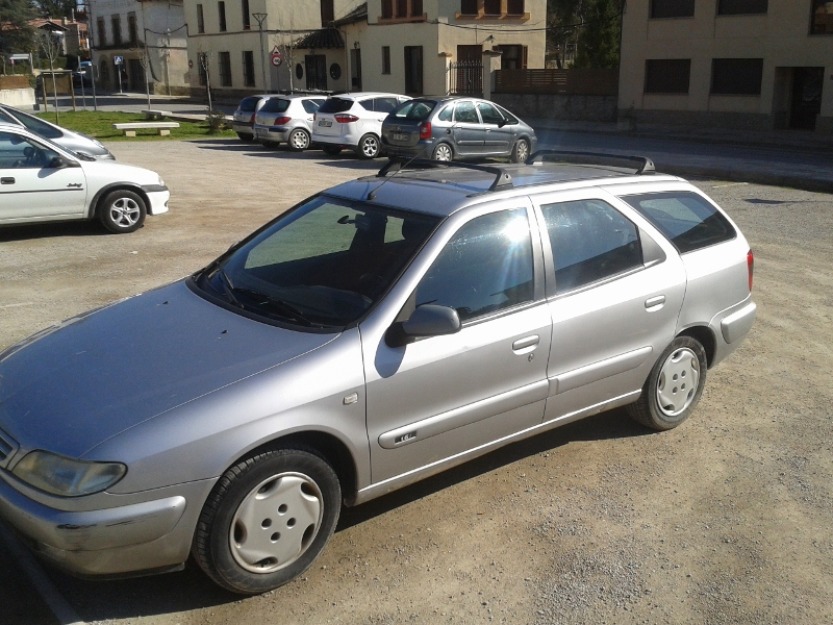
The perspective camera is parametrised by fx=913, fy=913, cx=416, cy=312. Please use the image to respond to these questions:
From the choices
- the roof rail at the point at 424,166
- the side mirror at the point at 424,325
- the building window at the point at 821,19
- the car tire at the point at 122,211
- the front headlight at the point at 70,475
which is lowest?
the car tire at the point at 122,211

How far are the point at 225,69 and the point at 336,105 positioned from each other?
38359 mm

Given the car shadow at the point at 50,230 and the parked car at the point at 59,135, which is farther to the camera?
the parked car at the point at 59,135

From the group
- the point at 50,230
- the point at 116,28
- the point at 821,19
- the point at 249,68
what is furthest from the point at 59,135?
the point at 116,28

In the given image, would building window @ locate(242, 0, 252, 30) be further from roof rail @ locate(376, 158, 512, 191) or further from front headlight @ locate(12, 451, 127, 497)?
front headlight @ locate(12, 451, 127, 497)

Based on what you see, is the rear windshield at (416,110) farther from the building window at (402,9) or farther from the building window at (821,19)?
the building window at (402,9)

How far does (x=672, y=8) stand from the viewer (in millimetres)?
33906

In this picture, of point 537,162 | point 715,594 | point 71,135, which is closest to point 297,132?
point 71,135

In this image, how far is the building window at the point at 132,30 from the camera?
6525 cm

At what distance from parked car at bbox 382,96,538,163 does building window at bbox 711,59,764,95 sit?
13.9 meters

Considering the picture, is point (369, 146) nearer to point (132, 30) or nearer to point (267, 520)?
point (267, 520)

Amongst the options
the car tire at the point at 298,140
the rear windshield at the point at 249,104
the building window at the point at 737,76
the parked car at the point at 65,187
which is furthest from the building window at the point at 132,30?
the parked car at the point at 65,187

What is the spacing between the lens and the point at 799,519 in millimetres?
4762

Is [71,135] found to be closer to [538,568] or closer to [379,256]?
[379,256]

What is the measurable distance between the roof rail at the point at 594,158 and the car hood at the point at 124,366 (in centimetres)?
291
